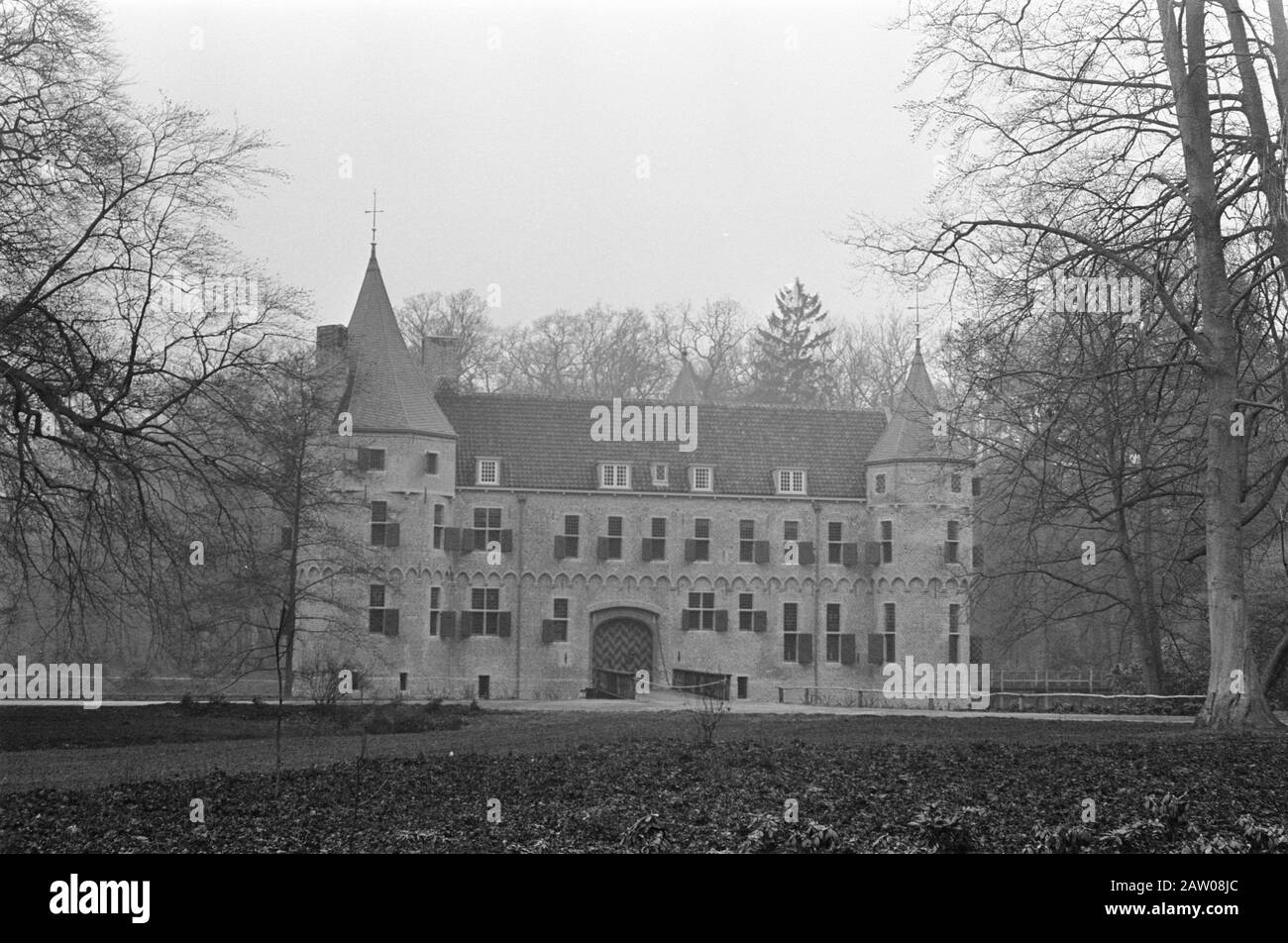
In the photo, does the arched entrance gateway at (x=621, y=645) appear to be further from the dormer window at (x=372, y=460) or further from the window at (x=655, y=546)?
the dormer window at (x=372, y=460)

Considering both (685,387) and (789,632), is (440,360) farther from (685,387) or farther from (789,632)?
(789,632)

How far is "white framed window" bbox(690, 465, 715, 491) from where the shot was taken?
36281 millimetres

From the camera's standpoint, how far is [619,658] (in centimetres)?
3544

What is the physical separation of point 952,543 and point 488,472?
1197cm

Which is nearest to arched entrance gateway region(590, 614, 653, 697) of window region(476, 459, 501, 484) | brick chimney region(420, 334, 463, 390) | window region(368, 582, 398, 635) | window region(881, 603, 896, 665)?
window region(476, 459, 501, 484)

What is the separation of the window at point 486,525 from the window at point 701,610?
17.1 ft

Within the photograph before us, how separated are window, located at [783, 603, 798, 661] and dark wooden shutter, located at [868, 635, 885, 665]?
188cm

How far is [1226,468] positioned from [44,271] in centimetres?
1263

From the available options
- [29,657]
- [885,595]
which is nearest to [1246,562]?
[885,595]

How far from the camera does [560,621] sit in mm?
35125

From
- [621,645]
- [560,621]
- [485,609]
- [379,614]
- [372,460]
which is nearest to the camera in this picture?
[379,614]

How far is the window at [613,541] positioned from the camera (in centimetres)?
3556

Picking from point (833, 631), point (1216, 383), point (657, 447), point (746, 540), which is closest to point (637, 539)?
point (657, 447)

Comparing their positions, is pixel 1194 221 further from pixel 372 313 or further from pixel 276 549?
pixel 372 313
